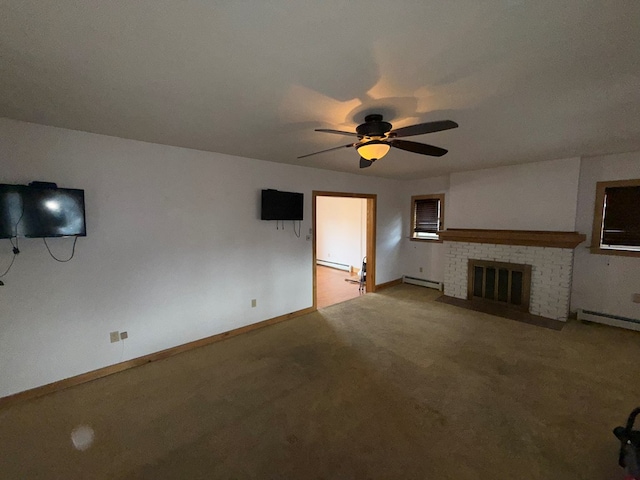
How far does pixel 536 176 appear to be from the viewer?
4105 millimetres

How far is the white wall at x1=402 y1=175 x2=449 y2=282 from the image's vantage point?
5512 mm

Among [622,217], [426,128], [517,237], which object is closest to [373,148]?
[426,128]

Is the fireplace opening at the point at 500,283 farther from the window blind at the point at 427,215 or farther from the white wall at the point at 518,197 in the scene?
the window blind at the point at 427,215

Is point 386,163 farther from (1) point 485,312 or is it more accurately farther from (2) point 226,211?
(1) point 485,312

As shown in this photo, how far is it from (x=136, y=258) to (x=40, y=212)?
0.84 m

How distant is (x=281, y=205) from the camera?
12.6ft

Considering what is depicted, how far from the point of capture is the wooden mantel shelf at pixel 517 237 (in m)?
3.79

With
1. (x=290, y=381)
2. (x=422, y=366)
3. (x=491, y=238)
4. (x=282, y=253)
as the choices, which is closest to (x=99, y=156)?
(x=282, y=253)

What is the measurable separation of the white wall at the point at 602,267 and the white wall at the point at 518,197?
0.73 ft

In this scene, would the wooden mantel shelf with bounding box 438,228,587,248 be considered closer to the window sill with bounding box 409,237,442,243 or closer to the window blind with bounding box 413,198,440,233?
the window sill with bounding box 409,237,442,243

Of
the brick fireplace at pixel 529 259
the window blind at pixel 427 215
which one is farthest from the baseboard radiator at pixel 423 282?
the window blind at pixel 427 215

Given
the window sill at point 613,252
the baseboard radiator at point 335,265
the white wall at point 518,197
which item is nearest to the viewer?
the window sill at point 613,252

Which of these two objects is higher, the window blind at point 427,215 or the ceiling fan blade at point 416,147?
the ceiling fan blade at point 416,147

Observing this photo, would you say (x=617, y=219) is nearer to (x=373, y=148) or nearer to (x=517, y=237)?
(x=517, y=237)
